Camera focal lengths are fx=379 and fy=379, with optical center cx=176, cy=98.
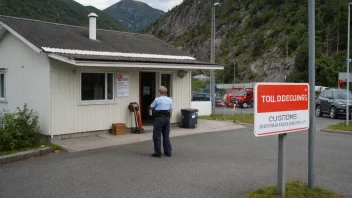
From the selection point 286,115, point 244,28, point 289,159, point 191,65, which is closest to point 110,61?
point 191,65

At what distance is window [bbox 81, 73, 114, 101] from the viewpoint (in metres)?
12.3

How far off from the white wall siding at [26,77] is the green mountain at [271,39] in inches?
1814

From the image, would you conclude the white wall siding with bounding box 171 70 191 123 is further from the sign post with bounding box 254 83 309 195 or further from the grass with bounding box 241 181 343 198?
the sign post with bounding box 254 83 309 195

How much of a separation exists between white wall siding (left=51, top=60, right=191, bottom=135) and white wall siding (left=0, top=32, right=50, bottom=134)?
0.26 m

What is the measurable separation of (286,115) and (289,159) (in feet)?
12.4

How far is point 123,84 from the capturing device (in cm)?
1326

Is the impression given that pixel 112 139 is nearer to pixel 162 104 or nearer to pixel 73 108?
pixel 73 108

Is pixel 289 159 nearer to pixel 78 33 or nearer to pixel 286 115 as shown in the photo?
pixel 286 115

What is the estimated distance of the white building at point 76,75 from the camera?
11.5 metres

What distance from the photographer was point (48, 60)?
1137 centimetres

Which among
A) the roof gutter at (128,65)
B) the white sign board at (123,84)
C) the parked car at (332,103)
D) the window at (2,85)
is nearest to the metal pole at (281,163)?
the roof gutter at (128,65)

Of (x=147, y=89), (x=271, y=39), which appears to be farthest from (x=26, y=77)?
(x=271, y=39)

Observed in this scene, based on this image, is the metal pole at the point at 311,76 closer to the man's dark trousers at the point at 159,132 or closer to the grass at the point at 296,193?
the grass at the point at 296,193

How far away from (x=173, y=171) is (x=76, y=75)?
5.70 metres
